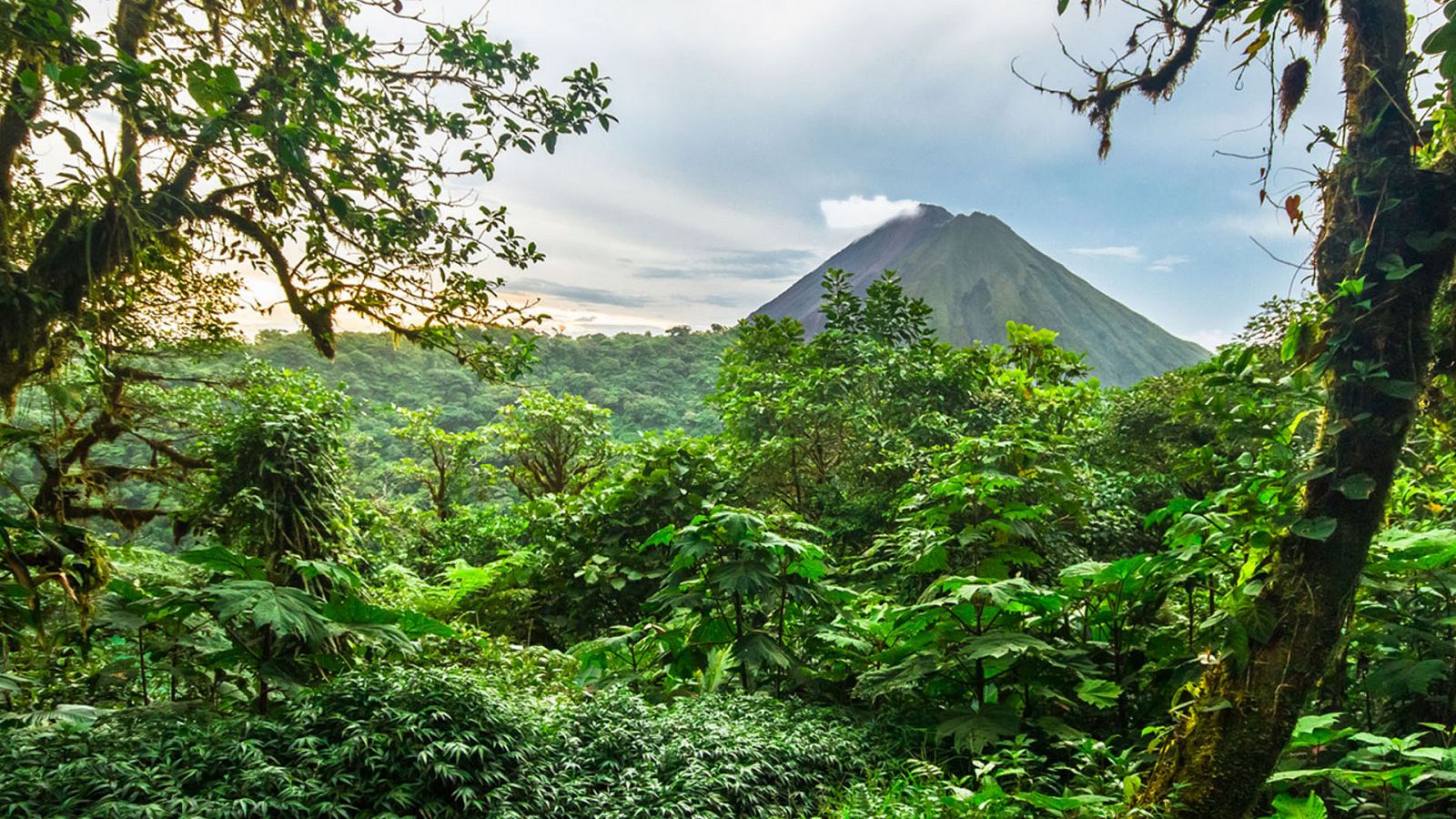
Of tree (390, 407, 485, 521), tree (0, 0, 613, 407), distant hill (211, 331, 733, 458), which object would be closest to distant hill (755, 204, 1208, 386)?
distant hill (211, 331, 733, 458)

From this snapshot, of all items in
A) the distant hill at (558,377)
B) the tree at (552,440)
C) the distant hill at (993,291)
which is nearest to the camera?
the tree at (552,440)

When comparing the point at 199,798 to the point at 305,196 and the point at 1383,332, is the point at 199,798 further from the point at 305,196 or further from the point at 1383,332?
the point at 1383,332

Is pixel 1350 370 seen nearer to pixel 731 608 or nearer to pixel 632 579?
pixel 731 608

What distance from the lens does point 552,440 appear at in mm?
8531

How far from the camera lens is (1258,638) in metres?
1.88

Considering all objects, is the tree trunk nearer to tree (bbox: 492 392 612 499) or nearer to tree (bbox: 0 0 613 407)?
tree (bbox: 0 0 613 407)

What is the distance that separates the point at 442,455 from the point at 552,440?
2076mm

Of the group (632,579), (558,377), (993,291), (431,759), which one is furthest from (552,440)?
(993,291)

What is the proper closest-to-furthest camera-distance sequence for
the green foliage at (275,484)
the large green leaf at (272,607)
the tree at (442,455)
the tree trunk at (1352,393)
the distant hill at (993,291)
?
the tree trunk at (1352,393) → the large green leaf at (272,607) → the green foliage at (275,484) → the tree at (442,455) → the distant hill at (993,291)

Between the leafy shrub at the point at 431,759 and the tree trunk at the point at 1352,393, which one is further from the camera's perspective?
the tree trunk at the point at 1352,393

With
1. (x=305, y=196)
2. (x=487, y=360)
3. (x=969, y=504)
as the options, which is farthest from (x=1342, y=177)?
(x=305, y=196)

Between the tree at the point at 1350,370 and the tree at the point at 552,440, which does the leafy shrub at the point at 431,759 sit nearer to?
the tree at the point at 1350,370

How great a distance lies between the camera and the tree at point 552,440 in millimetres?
8359

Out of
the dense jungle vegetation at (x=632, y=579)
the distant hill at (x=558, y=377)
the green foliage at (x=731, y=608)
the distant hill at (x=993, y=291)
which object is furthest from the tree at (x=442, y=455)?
the distant hill at (x=993, y=291)
